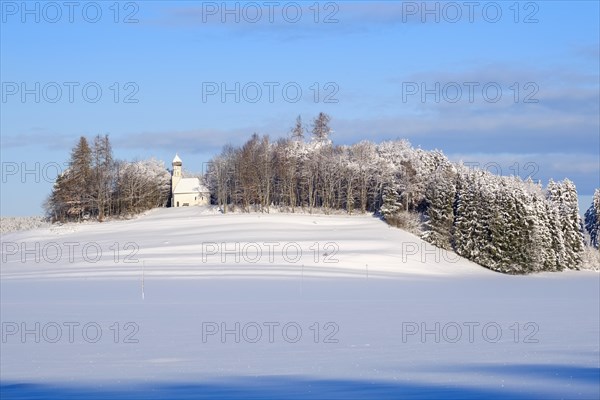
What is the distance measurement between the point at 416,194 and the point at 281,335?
64.0 m

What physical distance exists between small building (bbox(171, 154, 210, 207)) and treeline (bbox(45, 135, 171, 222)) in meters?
6.81

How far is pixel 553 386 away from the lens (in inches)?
569

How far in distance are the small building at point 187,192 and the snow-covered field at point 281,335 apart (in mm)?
42690

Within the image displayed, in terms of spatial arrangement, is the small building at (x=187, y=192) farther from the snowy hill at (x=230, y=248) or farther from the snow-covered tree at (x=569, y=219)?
the snow-covered tree at (x=569, y=219)

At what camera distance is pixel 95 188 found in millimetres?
87750

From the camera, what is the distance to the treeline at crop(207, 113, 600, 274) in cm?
6725

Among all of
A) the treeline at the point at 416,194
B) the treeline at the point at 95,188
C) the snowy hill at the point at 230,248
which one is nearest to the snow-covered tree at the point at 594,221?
the treeline at the point at 416,194

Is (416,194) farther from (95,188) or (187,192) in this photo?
(95,188)

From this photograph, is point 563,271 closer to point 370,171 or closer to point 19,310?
point 370,171

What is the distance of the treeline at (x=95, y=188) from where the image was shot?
287 ft

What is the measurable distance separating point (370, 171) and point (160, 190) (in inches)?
1107

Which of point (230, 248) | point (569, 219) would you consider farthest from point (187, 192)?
point (569, 219)

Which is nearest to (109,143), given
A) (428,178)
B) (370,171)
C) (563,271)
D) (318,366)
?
(370,171)

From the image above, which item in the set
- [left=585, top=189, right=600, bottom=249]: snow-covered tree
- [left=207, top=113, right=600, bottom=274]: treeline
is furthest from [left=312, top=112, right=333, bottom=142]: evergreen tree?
[left=585, top=189, right=600, bottom=249]: snow-covered tree
